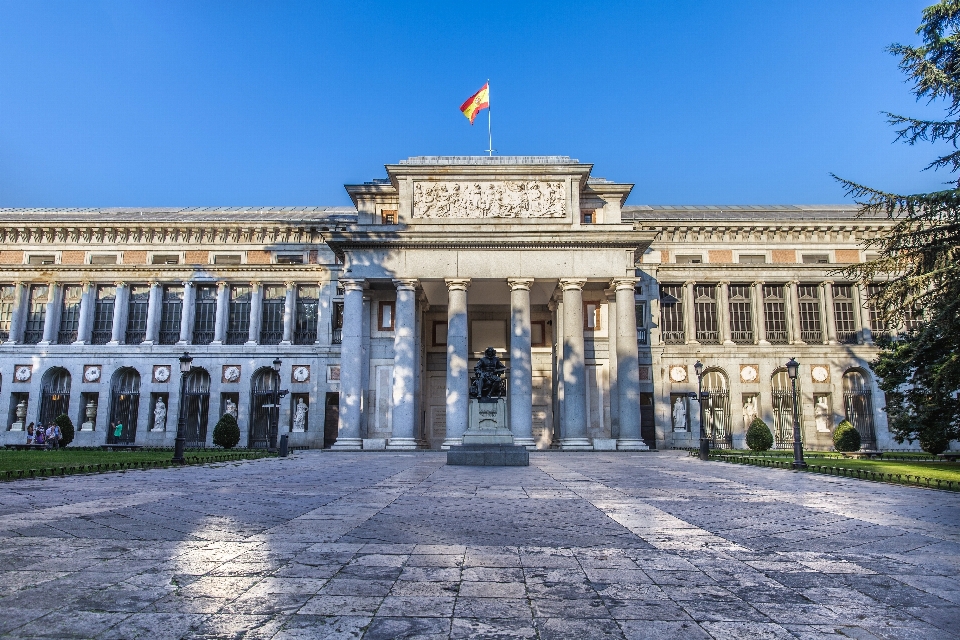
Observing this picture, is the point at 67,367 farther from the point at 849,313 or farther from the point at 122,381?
the point at 849,313

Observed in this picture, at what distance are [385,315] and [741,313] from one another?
24284mm

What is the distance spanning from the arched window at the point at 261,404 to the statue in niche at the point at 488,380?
74.8 feet

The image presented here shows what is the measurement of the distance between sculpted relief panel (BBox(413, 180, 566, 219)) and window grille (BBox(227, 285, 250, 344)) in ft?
51.9

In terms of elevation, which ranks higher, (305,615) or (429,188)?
(429,188)

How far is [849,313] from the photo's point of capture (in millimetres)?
43781

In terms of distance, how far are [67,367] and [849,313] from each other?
175 feet

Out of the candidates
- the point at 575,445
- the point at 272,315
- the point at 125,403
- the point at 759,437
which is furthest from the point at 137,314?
the point at 759,437

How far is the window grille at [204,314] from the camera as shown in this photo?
146 ft

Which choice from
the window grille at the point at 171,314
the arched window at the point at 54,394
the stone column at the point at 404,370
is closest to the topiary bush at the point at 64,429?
the arched window at the point at 54,394

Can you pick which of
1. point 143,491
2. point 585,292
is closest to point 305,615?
point 143,491

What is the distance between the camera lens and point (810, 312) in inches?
1734

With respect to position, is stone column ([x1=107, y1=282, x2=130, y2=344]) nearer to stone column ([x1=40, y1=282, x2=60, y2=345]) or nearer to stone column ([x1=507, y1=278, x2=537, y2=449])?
stone column ([x1=40, y1=282, x2=60, y2=345])

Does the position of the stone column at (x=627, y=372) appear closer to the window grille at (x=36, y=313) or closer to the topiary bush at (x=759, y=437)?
the topiary bush at (x=759, y=437)

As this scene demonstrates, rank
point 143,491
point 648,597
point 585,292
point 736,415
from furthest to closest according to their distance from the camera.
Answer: point 736,415 → point 585,292 → point 143,491 → point 648,597
